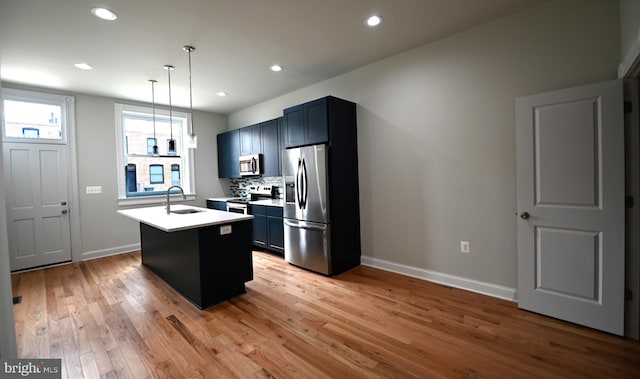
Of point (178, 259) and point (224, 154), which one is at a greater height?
point (224, 154)

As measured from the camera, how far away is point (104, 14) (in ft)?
8.20

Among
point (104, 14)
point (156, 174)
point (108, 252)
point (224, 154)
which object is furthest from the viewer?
point (224, 154)

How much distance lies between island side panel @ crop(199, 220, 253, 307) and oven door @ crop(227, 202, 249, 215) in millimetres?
1777

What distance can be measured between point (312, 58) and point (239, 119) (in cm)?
311

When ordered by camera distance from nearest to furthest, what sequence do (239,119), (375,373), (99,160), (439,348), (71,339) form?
(375,373)
(439,348)
(71,339)
(99,160)
(239,119)

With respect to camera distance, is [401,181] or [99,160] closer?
[401,181]

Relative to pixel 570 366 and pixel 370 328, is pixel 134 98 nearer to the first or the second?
pixel 370 328

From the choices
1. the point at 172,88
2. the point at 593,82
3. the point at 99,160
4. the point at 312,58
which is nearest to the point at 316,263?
the point at 312,58

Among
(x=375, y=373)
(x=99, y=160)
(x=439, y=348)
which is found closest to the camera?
(x=375, y=373)

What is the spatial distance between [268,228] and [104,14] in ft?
10.8

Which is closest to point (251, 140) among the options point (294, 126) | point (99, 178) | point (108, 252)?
point (294, 126)

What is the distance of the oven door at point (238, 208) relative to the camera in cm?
495

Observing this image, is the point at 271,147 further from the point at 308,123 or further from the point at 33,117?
the point at 33,117

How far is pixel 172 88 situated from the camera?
14.9ft
